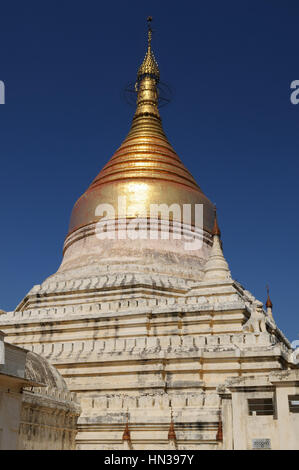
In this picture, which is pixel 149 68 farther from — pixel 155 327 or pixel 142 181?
pixel 155 327

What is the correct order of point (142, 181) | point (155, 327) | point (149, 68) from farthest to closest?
point (149, 68) → point (142, 181) → point (155, 327)

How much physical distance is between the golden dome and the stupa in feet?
0.25

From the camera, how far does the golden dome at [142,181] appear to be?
1152 inches

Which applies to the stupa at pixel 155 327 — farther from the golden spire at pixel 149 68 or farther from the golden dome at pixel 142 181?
the golden spire at pixel 149 68

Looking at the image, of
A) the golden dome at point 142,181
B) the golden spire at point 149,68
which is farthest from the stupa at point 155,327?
the golden spire at point 149,68

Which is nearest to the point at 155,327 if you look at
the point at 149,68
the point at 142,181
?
the point at 142,181

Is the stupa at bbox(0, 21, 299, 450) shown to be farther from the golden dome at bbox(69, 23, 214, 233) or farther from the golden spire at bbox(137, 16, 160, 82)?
the golden spire at bbox(137, 16, 160, 82)

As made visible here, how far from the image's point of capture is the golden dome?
29.2 metres

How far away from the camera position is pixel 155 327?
73.8ft

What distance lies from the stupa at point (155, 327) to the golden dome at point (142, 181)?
78mm

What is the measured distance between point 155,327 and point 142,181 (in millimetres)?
9709

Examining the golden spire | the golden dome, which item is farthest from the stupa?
the golden spire

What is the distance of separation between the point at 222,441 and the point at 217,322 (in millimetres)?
5599
